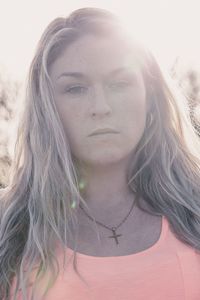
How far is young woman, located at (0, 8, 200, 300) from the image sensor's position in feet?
6.35

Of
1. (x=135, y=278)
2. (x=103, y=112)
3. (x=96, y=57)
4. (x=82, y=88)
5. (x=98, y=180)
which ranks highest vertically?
(x=96, y=57)

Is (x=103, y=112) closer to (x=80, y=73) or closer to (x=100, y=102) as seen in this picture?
(x=100, y=102)

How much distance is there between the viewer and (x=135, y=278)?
1.92 m

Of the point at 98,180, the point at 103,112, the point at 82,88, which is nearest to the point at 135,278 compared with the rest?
the point at 98,180

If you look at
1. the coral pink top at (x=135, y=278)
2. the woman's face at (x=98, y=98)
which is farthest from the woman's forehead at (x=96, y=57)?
the coral pink top at (x=135, y=278)

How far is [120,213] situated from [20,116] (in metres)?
0.56

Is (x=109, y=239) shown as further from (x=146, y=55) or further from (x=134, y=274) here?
(x=146, y=55)

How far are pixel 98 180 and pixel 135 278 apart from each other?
45cm

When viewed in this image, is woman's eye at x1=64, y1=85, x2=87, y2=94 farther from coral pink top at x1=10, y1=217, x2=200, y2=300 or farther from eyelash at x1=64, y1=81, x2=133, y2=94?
coral pink top at x1=10, y1=217, x2=200, y2=300

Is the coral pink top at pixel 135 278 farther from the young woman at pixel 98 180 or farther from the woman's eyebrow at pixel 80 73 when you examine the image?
the woman's eyebrow at pixel 80 73

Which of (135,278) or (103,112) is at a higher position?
(103,112)

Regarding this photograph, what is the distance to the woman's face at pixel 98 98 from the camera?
6.61 feet

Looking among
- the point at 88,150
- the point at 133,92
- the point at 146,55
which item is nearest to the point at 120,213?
the point at 88,150

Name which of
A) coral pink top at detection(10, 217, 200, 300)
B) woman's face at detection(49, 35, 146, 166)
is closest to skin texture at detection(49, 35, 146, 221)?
woman's face at detection(49, 35, 146, 166)
